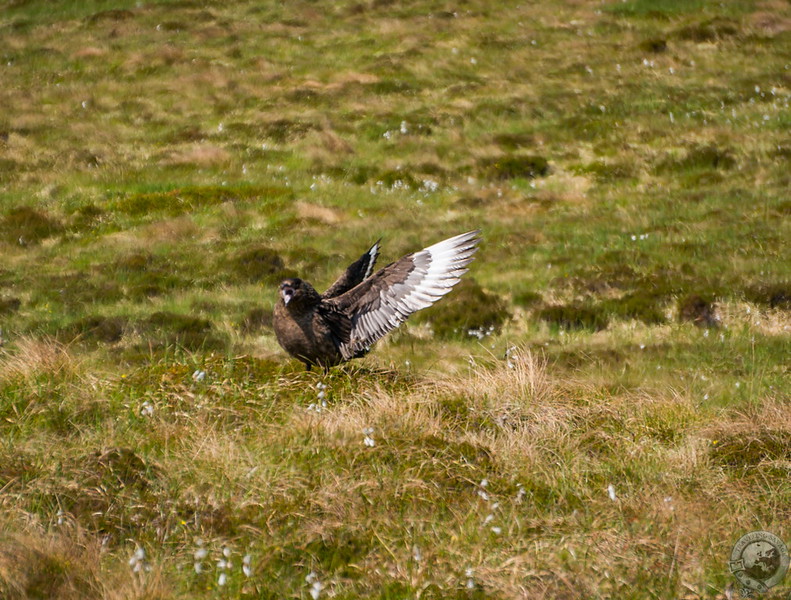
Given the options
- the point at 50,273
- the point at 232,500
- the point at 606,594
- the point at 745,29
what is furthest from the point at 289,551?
the point at 745,29

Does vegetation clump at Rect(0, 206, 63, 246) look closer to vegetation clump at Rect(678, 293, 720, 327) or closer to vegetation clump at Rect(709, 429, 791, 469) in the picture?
vegetation clump at Rect(678, 293, 720, 327)

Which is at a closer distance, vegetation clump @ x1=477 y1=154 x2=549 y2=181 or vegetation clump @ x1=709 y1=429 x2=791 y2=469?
vegetation clump @ x1=709 y1=429 x2=791 y2=469

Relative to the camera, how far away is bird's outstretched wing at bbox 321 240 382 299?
30.6 feet

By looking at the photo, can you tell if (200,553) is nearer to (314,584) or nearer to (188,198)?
(314,584)

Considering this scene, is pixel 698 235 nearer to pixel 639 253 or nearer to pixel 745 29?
pixel 639 253

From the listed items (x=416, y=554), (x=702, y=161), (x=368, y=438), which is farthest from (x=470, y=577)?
(x=702, y=161)

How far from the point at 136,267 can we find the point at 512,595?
44.0 ft

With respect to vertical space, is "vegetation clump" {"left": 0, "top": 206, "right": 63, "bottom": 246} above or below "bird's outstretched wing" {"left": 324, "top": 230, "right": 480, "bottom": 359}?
below

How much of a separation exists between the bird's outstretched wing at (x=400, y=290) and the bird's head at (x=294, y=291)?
240mm

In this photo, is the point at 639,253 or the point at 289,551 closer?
the point at 289,551

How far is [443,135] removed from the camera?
24281mm

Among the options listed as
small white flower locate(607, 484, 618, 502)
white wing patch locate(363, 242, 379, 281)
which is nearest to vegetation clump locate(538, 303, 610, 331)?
white wing patch locate(363, 242, 379, 281)

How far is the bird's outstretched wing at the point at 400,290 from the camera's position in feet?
26.8

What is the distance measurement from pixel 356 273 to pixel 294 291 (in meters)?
1.41
